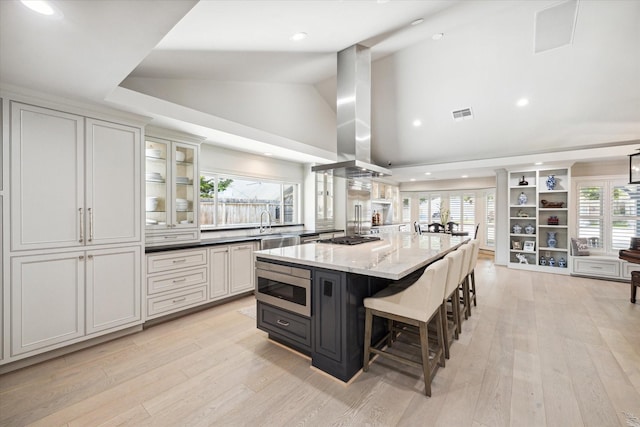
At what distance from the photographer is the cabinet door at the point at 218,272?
138 inches

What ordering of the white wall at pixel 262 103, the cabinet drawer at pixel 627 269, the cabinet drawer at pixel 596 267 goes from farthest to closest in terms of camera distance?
the cabinet drawer at pixel 596 267
the cabinet drawer at pixel 627 269
the white wall at pixel 262 103

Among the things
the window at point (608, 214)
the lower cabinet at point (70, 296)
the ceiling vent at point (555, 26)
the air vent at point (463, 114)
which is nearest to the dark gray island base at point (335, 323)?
the lower cabinet at point (70, 296)

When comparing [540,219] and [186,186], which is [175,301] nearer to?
[186,186]

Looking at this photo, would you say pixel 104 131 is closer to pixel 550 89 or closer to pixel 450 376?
pixel 450 376

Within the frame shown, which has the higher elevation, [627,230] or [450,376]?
[627,230]

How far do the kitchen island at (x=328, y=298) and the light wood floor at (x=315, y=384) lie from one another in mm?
161

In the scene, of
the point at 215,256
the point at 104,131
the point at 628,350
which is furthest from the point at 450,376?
the point at 104,131

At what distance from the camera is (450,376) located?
2078 millimetres

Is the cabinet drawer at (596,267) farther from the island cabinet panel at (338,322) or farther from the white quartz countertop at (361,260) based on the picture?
the island cabinet panel at (338,322)

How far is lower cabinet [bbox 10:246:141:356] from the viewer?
7.14 feet

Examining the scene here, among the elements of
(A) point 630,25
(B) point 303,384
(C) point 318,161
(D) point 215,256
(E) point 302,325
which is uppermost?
(A) point 630,25

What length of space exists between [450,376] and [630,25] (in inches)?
183

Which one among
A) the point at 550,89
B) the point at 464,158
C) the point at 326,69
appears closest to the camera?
the point at 326,69

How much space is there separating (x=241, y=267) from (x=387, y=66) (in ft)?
13.2
